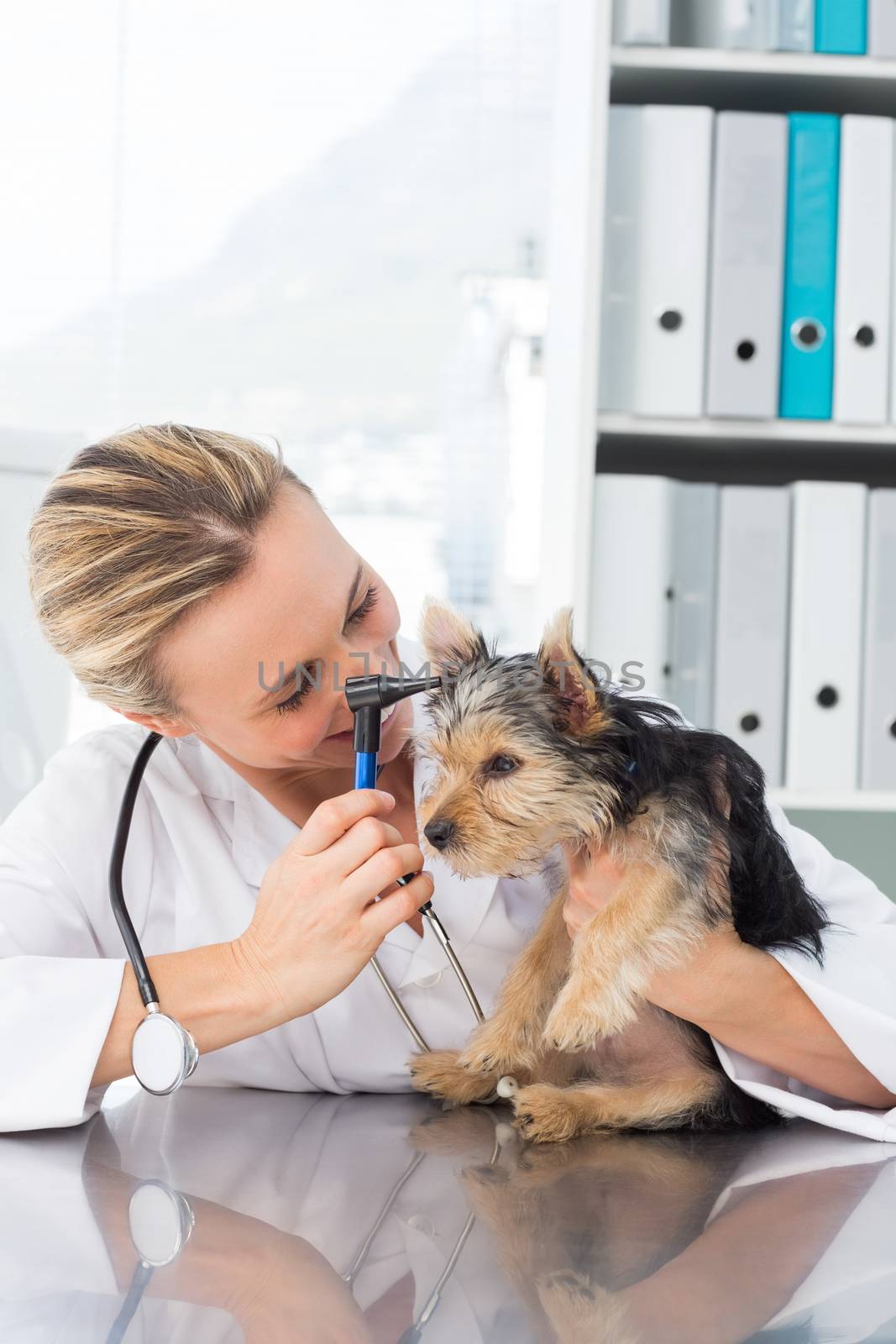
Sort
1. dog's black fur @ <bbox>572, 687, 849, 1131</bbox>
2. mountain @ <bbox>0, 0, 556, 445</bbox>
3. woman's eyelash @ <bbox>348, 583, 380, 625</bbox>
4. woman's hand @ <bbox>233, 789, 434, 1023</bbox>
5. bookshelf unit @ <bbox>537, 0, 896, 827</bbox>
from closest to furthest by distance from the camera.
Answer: woman's hand @ <bbox>233, 789, 434, 1023</bbox> < dog's black fur @ <bbox>572, 687, 849, 1131</bbox> < woman's eyelash @ <bbox>348, 583, 380, 625</bbox> < bookshelf unit @ <bbox>537, 0, 896, 827</bbox> < mountain @ <bbox>0, 0, 556, 445</bbox>

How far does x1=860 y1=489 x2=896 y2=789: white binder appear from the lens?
2.20 metres

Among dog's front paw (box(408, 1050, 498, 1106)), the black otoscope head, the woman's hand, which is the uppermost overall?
the black otoscope head

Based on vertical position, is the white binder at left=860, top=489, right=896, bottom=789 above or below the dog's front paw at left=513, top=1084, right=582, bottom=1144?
above

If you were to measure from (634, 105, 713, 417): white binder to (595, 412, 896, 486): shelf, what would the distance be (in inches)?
3.5

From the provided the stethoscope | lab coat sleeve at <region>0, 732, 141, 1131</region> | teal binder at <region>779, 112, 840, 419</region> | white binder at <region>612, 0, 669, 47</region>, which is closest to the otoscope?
the stethoscope

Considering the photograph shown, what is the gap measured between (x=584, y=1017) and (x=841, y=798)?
1.11m

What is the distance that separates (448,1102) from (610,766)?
0.45 m

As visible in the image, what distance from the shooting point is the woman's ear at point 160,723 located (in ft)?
5.00

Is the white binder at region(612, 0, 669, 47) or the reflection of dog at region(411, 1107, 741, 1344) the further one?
the white binder at region(612, 0, 669, 47)

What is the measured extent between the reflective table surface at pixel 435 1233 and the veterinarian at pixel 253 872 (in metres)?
0.12

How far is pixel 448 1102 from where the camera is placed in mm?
1427

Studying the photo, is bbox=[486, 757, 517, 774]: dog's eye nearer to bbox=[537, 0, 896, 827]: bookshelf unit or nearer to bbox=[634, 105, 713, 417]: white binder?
bbox=[537, 0, 896, 827]: bookshelf unit

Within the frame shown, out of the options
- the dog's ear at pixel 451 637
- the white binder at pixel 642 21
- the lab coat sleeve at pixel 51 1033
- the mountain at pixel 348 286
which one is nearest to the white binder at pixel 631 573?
the dog's ear at pixel 451 637

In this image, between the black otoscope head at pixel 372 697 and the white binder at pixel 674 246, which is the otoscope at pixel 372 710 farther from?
the white binder at pixel 674 246
